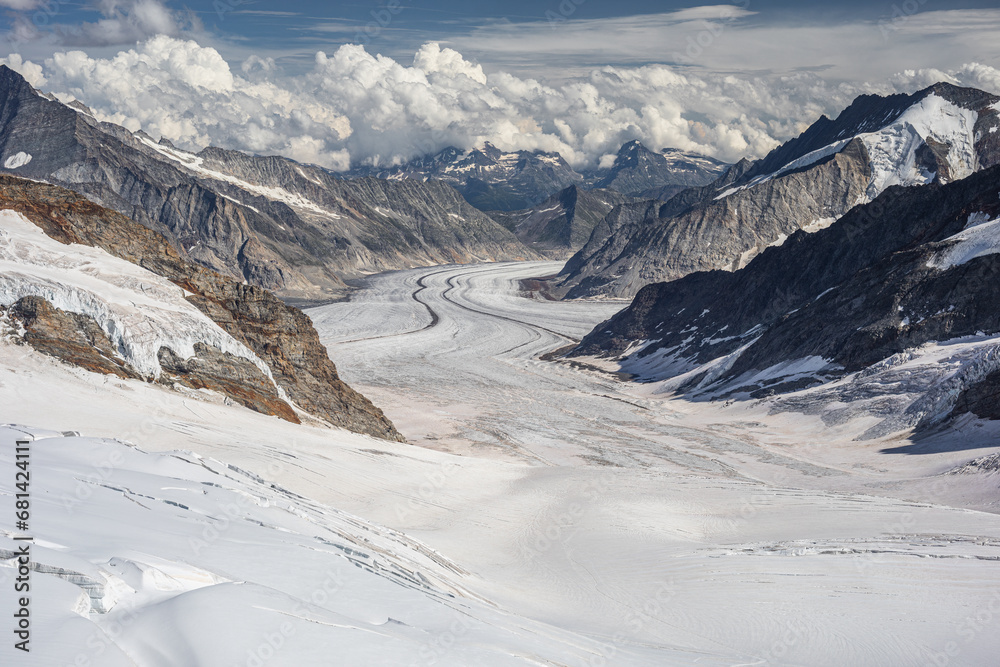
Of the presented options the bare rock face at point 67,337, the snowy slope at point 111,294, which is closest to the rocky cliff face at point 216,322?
the bare rock face at point 67,337

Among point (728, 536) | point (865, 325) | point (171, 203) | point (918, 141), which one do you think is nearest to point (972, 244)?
point (865, 325)

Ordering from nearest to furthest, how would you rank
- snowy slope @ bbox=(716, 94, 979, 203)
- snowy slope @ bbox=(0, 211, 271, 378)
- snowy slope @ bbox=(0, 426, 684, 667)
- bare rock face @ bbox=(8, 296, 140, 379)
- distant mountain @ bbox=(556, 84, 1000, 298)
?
1. snowy slope @ bbox=(0, 426, 684, 667)
2. bare rock face @ bbox=(8, 296, 140, 379)
3. snowy slope @ bbox=(0, 211, 271, 378)
4. snowy slope @ bbox=(716, 94, 979, 203)
5. distant mountain @ bbox=(556, 84, 1000, 298)

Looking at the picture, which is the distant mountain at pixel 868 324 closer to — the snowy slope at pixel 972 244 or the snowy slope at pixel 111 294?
the snowy slope at pixel 972 244

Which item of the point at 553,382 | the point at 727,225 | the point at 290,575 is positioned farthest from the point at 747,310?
the point at 727,225

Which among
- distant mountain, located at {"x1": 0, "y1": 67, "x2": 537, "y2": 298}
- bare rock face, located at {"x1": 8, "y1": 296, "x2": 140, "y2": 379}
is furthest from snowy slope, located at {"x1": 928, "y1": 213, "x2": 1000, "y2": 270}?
distant mountain, located at {"x1": 0, "y1": 67, "x2": 537, "y2": 298}

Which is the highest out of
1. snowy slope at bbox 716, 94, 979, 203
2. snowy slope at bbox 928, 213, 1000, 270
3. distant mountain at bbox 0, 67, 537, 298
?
snowy slope at bbox 716, 94, 979, 203

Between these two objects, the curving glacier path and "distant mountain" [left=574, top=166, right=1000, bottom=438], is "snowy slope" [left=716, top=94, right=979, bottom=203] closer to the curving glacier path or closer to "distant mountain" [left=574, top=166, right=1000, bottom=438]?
"distant mountain" [left=574, top=166, right=1000, bottom=438]
